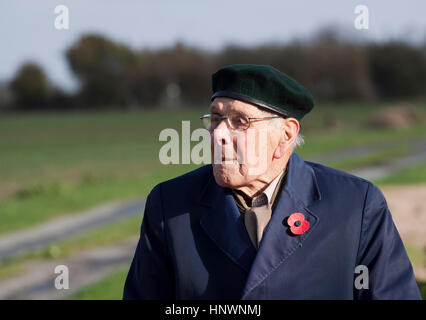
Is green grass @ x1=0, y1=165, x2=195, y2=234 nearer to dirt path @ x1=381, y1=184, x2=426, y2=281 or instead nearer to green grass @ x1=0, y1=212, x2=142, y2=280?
green grass @ x1=0, y1=212, x2=142, y2=280

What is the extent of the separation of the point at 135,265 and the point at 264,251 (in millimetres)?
566

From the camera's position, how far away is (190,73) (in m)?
67.6

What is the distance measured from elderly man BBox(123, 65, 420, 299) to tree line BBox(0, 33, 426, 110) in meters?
62.3

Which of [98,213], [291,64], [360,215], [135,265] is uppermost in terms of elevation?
[291,64]

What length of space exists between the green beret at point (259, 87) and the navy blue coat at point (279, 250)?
334 mm

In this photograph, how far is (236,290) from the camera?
2.37 meters

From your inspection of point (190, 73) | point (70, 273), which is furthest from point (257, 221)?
point (190, 73)

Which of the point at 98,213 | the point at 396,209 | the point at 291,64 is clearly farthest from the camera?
the point at 291,64

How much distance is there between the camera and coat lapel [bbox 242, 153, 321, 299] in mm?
2330

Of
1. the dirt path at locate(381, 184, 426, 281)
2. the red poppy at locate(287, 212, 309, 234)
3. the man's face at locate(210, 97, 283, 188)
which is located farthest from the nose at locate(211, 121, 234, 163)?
the dirt path at locate(381, 184, 426, 281)

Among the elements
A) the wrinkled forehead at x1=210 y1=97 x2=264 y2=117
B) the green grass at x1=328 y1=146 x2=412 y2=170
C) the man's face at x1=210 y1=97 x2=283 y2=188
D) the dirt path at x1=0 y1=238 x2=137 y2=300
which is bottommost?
the dirt path at x1=0 y1=238 x2=137 y2=300

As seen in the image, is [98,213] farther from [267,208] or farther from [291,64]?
[291,64]

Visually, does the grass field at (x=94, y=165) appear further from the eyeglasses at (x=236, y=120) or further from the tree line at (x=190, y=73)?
the tree line at (x=190, y=73)
